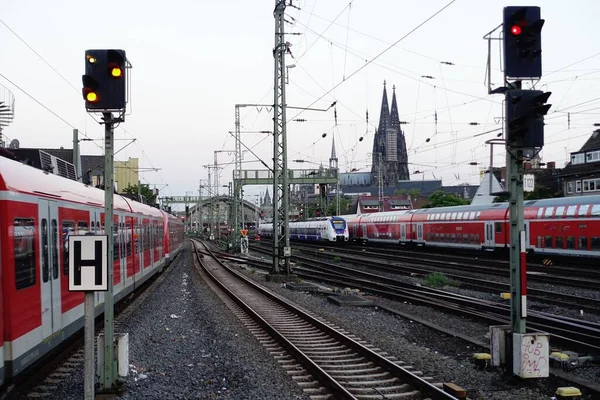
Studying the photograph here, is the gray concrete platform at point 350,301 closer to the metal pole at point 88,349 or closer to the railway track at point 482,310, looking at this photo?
the railway track at point 482,310

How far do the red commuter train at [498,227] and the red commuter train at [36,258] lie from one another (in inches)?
879

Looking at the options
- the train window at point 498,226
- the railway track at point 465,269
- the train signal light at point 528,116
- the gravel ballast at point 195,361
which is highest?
the train signal light at point 528,116

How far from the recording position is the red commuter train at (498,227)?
27.4 metres

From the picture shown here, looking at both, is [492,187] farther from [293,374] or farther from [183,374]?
[183,374]

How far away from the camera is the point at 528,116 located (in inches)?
347

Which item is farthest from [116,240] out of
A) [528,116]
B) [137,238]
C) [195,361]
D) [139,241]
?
[528,116]

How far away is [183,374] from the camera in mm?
9305

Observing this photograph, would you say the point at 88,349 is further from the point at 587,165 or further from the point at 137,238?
the point at 587,165

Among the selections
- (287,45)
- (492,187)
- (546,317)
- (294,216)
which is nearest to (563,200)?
(287,45)

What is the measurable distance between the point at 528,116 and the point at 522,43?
117 centimetres

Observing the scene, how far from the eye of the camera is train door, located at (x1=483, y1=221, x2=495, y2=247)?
35.5 m

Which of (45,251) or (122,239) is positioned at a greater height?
(45,251)

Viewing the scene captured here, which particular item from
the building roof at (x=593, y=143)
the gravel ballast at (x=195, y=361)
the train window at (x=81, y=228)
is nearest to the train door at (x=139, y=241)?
the gravel ballast at (x=195, y=361)

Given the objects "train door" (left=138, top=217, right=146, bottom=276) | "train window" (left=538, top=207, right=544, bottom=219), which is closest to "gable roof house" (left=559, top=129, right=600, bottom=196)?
"train window" (left=538, top=207, right=544, bottom=219)
